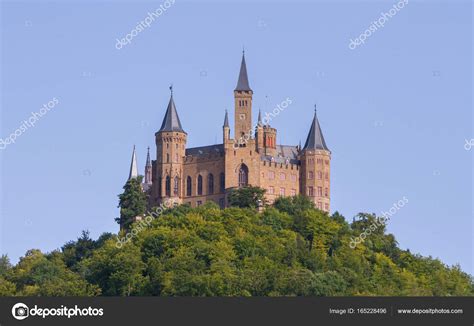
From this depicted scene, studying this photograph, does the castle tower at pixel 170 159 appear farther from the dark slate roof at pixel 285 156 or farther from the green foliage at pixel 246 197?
the dark slate roof at pixel 285 156

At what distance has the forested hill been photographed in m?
108

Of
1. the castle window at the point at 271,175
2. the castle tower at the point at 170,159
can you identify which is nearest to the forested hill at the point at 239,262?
the castle window at the point at 271,175

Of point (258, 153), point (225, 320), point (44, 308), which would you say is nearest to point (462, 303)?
point (225, 320)

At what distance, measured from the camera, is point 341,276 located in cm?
11275

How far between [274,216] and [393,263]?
30.6 feet

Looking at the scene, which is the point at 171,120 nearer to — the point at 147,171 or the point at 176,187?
the point at 176,187

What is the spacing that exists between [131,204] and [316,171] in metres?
15.1

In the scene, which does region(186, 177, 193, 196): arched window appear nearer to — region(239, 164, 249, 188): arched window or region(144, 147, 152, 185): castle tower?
region(239, 164, 249, 188): arched window

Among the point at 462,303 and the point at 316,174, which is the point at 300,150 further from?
the point at 462,303

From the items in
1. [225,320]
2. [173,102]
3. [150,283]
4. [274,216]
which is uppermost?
[173,102]

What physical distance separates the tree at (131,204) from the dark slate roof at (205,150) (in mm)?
7327

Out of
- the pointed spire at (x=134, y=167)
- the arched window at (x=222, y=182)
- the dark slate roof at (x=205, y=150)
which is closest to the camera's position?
the arched window at (x=222, y=182)

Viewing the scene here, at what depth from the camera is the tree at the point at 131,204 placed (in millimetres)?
131000

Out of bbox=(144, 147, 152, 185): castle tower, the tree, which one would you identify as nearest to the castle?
the tree
